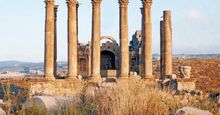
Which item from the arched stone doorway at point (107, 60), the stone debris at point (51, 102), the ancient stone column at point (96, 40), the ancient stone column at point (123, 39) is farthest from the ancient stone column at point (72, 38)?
the stone debris at point (51, 102)

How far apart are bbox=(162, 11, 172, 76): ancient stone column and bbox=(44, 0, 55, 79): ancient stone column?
39.0 feet

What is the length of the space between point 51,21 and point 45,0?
2319 millimetres

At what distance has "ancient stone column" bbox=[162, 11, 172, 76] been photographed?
168 ft

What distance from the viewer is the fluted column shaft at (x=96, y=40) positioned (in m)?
49.4

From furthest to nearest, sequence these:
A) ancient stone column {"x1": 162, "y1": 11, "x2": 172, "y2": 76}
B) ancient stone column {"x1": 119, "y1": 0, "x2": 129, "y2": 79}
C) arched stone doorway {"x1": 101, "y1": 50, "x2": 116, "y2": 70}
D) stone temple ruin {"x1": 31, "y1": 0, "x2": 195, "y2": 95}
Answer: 1. arched stone doorway {"x1": 101, "y1": 50, "x2": 116, "y2": 70}
2. ancient stone column {"x1": 162, "y1": 11, "x2": 172, "y2": 76}
3. ancient stone column {"x1": 119, "y1": 0, "x2": 129, "y2": 79}
4. stone temple ruin {"x1": 31, "y1": 0, "x2": 195, "y2": 95}

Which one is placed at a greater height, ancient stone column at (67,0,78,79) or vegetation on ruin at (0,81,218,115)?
ancient stone column at (67,0,78,79)

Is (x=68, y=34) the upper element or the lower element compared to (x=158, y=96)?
upper

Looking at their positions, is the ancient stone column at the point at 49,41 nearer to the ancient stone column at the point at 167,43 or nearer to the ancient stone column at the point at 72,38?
the ancient stone column at the point at 72,38

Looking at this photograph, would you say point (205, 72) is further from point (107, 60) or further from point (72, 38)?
point (72, 38)

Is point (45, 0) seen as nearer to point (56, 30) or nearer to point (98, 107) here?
point (56, 30)

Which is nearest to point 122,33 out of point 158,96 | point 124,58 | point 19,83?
point 124,58

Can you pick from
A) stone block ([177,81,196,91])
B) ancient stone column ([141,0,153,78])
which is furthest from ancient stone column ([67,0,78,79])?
stone block ([177,81,196,91])

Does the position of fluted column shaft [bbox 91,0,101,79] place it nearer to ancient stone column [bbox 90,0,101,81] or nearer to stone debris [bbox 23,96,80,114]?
ancient stone column [bbox 90,0,101,81]

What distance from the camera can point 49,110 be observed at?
615 inches
